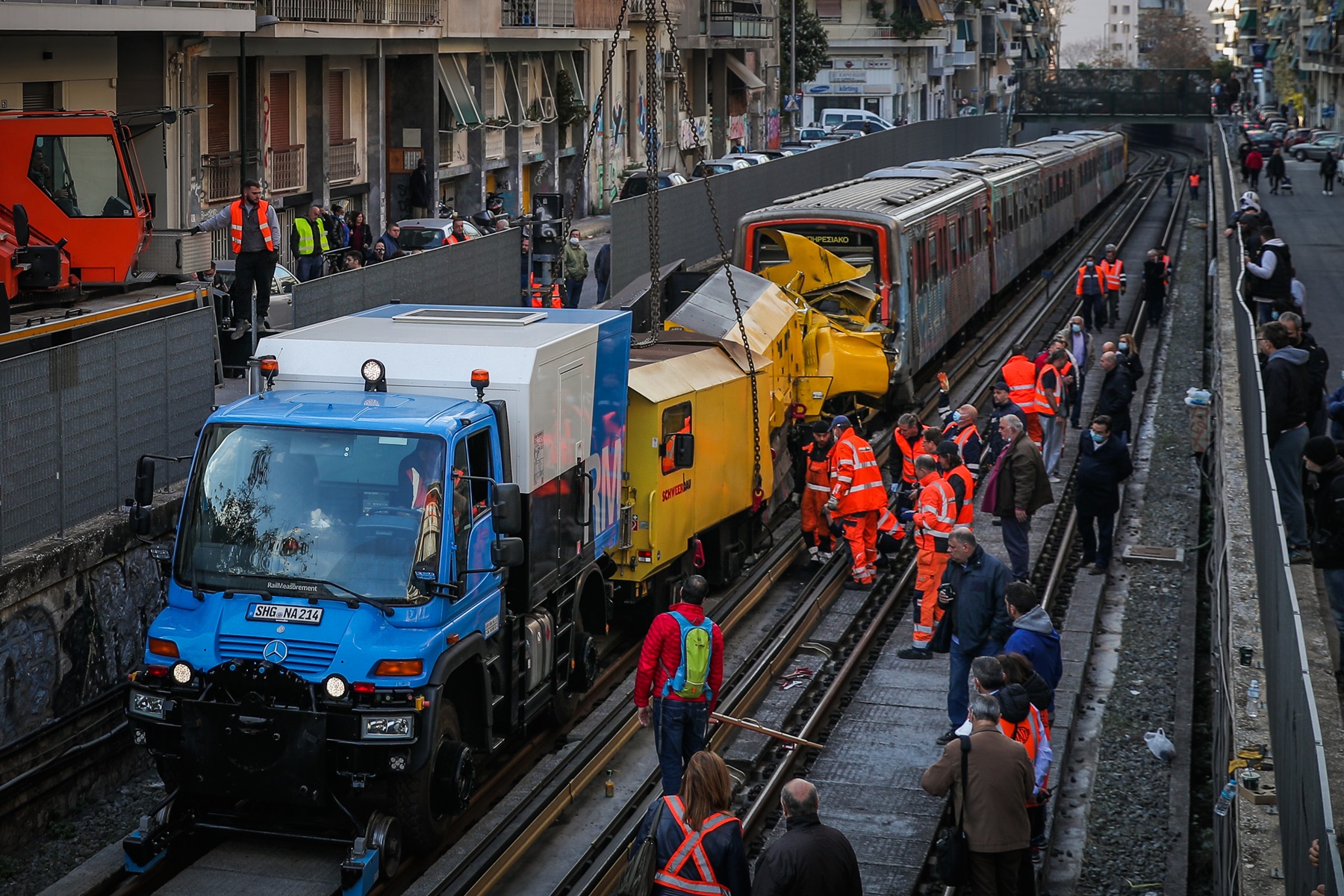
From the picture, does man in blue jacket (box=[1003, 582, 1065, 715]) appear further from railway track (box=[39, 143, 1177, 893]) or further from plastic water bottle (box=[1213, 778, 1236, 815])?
railway track (box=[39, 143, 1177, 893])

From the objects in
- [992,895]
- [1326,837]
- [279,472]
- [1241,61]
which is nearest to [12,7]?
[279,472]

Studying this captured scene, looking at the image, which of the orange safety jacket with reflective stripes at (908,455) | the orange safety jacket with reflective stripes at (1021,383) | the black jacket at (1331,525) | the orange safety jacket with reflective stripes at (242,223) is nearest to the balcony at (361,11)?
the orange safety jacket with reflective stripes at (242,223)

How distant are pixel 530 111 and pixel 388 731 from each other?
37269 mm

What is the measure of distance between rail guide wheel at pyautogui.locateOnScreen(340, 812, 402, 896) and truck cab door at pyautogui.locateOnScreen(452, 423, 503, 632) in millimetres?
1288

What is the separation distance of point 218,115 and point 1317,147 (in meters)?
52.1

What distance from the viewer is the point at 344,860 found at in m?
8.87

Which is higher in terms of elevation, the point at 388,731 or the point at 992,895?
the point at 388,731

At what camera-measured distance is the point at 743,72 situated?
6309cm

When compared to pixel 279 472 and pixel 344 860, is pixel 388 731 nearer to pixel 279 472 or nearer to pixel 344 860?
pixel 344 860

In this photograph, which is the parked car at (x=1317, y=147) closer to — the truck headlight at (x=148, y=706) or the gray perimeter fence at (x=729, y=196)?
the gray perimeter fence at (x=729, y=196)

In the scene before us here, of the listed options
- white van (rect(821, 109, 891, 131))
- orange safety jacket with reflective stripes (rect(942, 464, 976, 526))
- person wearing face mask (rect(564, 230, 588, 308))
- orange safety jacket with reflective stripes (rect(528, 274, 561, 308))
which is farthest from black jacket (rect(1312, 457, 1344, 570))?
white van (rect(821, 109, 891, 131))

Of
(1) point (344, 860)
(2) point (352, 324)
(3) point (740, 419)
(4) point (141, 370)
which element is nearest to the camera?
(1) point (344, 860)

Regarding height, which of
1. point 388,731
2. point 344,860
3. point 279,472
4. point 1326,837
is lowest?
point 344,860

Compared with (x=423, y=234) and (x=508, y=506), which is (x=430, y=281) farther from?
(x=423, y=234)
